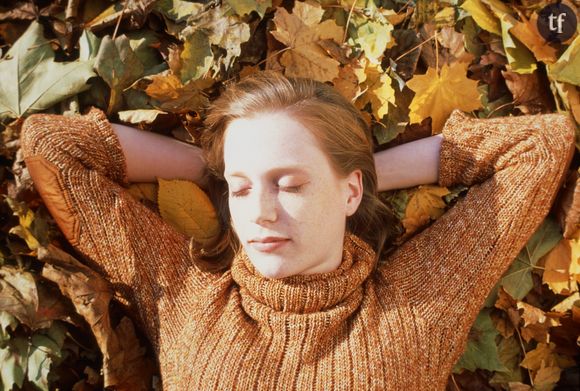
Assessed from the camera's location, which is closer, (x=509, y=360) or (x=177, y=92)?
(x=177, y=92)

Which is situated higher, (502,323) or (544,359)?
(502,323)

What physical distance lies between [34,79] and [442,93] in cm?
118

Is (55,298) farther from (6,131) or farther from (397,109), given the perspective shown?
(397,109)

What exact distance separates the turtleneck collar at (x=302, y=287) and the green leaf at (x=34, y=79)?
713 mm

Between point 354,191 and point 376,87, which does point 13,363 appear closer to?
point 354,191

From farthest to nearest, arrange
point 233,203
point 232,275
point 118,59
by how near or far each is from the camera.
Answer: point 118,59 < point 232,275 < point 233,203

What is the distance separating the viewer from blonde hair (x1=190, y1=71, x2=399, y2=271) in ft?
5.62

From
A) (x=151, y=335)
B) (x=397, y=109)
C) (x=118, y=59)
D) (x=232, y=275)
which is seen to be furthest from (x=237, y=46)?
(x=151, y=335)

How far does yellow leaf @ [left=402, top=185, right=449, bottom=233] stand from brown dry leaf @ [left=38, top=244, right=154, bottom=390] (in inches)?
34.6

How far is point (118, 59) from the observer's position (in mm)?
1982

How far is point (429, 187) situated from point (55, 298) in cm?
112

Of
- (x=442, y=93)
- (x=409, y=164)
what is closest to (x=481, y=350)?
(x=409, y=164)

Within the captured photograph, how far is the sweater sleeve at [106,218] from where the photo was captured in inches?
71.0

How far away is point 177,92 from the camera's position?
6.56 ft
